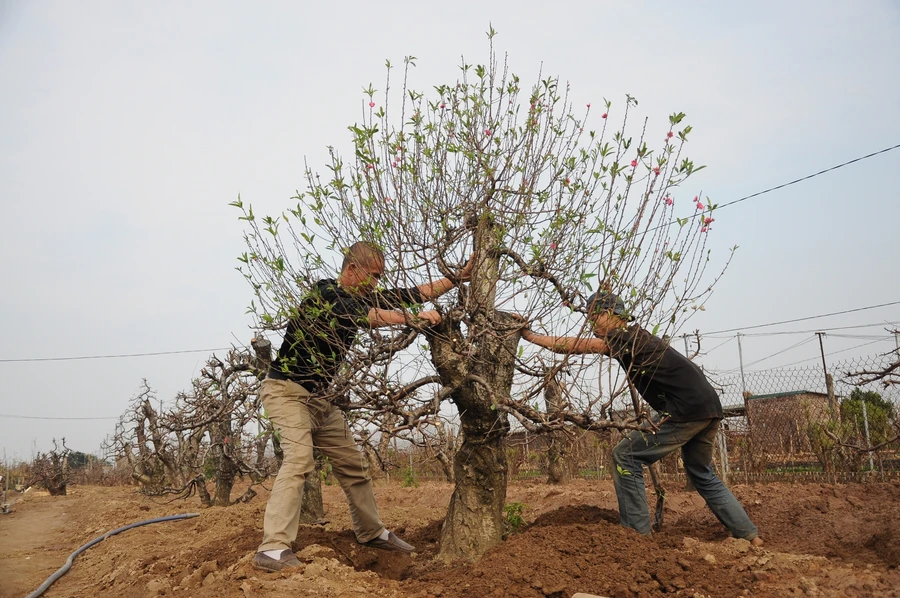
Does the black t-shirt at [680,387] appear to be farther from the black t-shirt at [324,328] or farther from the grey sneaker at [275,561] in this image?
the grey sneaker at [275,561]

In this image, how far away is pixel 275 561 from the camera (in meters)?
3.98

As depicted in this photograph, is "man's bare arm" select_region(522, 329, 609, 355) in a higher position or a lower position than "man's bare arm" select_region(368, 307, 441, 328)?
lower

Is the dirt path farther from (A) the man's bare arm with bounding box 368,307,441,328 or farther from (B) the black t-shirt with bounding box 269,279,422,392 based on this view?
(A) the man's bare arm with bounding box 368,307,441,328

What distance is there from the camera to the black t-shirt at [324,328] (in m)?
3.88

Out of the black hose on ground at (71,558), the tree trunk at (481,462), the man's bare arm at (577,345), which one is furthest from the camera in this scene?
the black hose on ground at (71,558)

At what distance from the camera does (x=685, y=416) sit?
4598 mm

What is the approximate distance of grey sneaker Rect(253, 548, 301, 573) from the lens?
397cm

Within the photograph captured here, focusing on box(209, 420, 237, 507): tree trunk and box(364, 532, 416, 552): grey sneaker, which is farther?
box(209, 420, 237, 507): tree trunk

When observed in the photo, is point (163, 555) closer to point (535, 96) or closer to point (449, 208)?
point (449, 208)

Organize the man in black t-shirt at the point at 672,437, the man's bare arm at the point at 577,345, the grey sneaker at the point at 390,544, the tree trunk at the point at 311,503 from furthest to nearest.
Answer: the tree trunk at the point at 311,503 → the grey sneaker at the point at 390,544 → the man in black t-shirt at the point at 672,437 → the man's bare arm at the point at 577,345

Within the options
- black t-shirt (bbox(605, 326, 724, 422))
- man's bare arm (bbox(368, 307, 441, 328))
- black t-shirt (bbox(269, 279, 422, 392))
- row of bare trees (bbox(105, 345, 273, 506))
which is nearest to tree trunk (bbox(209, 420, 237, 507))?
row of bare trees (bbox(105, 345, 273, 506))

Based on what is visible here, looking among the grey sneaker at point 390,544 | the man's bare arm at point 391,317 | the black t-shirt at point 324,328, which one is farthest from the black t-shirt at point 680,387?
the grey sneaker at point 390,544

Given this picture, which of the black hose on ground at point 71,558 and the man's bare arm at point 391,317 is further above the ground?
the man's bare arm at point 391,317

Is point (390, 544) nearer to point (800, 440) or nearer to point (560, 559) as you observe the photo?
point (560, 559)
